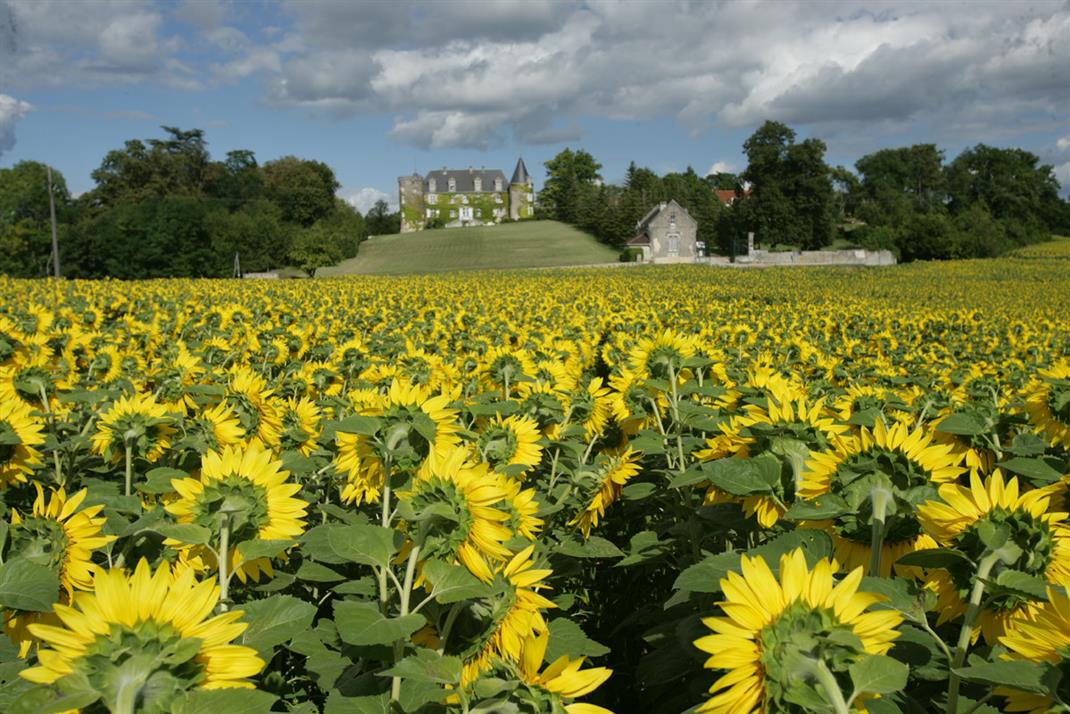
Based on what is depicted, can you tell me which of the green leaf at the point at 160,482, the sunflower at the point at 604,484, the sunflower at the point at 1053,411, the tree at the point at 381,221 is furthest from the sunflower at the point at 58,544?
the tree at the point at 381,221

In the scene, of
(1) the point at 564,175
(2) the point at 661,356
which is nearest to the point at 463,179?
(1) the point at 564,175

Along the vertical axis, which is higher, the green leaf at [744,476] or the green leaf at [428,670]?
the green leaf at [744,476]

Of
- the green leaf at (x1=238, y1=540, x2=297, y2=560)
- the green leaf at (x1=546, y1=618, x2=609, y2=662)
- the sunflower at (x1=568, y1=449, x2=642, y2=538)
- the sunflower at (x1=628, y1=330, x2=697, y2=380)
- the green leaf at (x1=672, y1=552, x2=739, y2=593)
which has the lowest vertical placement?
the green leaf at (x1=546, y1=618, x2=609, y2=662)

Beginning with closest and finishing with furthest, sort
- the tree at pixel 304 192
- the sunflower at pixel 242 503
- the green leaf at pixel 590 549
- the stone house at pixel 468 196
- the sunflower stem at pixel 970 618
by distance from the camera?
the sunflower stem at pixel 970 618 → the sunflower at pixel 242 503 → the green leaf at pixel 590 549 → the tree at pixel 304 192 → the stone house at pixel 468 196

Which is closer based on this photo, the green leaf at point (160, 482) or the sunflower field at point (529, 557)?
the sunflower field at point (529, 557)

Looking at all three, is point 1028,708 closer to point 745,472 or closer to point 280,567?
point 745,472

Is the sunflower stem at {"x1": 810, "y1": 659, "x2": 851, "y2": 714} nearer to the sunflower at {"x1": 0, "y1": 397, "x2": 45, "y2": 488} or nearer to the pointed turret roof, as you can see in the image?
the sunflower at {"x1": 0, "y1": 397, "x2": 45, "y2": 488}

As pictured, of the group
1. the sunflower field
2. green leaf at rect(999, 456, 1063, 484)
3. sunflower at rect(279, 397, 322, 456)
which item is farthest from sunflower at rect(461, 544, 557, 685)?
sunflower at rect(279, 397, 322, 456)

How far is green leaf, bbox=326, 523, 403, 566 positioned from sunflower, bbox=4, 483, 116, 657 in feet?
1.66

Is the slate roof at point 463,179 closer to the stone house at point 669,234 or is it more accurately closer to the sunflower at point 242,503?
the stone house at point 669,234

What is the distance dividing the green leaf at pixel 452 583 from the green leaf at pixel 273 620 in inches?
11.2

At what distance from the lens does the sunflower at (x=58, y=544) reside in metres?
1.44

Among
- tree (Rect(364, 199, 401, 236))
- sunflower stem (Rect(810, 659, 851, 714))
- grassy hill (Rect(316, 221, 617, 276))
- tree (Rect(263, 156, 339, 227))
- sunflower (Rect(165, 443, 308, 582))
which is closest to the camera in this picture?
sunflower stem (Rect(810, 659, 851, 714))

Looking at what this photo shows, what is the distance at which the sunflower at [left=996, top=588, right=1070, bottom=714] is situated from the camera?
3.22ft
